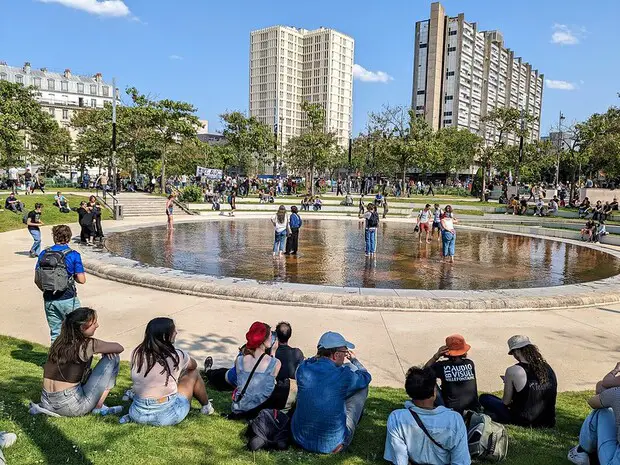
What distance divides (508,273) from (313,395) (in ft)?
37.2

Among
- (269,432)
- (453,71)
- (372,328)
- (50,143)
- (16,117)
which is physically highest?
(453,71)

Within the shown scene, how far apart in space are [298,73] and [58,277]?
592 feet

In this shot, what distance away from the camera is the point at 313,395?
13.0ft

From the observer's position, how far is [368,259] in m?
15.4

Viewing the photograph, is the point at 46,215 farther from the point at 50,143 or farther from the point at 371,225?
the point at 50,143

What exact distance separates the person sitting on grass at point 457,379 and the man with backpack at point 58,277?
4596 mm

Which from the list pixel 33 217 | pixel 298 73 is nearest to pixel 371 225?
pixel 33 217

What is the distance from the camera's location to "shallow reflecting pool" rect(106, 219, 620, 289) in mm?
12586

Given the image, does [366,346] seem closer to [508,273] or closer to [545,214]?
[508,273]

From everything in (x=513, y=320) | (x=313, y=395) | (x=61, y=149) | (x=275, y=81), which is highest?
(x=275, y=81)

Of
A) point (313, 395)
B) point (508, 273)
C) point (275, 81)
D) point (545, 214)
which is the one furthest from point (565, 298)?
point (275, 81)

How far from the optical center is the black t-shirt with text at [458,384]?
180 inches

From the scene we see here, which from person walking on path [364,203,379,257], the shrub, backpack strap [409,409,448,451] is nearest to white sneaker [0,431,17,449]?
backpack strap [409,409,448,451]

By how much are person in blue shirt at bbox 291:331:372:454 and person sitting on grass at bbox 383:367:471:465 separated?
45 centimetres
